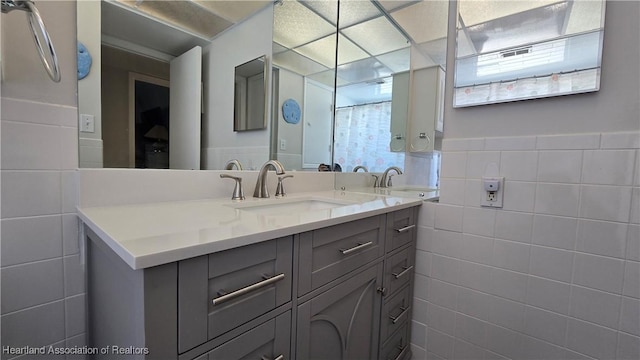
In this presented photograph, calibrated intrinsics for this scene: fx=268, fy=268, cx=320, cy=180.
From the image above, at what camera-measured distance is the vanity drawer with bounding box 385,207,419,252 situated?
3.71 ft

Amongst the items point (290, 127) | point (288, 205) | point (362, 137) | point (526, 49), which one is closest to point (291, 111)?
point (290, 127)

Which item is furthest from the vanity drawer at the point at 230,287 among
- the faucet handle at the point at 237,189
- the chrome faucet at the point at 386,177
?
the chrome faucet at the point at 386,177

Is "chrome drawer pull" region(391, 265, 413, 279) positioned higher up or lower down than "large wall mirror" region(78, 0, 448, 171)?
lower down

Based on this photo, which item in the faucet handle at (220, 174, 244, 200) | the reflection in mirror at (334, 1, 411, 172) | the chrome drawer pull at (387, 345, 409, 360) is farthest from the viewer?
the reflection in mirror at (334, 1, 411, 172)

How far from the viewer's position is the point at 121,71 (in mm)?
932

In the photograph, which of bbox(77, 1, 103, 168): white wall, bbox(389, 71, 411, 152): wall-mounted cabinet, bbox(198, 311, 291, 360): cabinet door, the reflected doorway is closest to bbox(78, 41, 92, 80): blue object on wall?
bbox(77, 1, 103, 168): white wall

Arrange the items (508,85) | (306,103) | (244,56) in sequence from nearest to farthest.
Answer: (508,85)
(244,56)
(306,103)

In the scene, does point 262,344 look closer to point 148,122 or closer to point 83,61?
point 148,122

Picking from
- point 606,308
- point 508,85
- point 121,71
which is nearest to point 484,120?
point 508,85

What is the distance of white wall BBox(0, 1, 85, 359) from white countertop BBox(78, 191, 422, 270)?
0.37ft

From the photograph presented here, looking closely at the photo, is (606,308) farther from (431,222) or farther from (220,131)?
(220,131)

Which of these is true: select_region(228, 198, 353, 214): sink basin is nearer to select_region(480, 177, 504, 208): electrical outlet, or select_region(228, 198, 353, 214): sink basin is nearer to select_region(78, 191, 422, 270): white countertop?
select_region(78, 191, 422, 270): white countertop

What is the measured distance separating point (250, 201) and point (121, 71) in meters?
0.65

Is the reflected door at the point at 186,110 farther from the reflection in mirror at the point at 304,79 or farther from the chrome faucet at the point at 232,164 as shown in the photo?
the reflection in mirror at the point at 304,79
